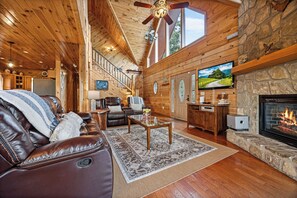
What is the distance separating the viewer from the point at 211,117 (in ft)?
11.3

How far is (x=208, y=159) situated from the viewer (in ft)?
7.01

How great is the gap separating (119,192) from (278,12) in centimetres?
362

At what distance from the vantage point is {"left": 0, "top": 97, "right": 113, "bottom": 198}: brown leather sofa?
0.87 m

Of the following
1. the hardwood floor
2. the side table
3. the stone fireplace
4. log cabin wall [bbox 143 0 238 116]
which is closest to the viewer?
the hardwood floor

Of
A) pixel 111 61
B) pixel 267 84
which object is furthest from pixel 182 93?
pixel 111 61

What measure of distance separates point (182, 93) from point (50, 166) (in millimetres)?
4987

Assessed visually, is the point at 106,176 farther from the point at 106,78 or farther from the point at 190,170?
the point at 106,78


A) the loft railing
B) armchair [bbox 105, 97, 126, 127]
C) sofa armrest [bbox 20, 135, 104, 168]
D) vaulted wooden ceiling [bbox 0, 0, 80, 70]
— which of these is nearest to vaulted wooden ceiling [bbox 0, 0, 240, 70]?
vaulted wooden ceiling [bbox 0, 0, 80, 70]

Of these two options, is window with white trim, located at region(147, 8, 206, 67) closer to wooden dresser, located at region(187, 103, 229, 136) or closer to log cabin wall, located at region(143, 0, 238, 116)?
log cabin wall, located at region(143, 0, 238, 116)

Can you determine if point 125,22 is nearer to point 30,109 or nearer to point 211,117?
point 211,117

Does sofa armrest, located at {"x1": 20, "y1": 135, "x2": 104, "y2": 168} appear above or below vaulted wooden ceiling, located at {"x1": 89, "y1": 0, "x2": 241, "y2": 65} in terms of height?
below

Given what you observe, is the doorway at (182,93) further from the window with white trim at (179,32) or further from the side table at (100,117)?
the side table at (100,117)

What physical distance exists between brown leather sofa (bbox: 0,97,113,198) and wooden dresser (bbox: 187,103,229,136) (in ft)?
9.75

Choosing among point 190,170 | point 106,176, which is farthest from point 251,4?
point 106,176
